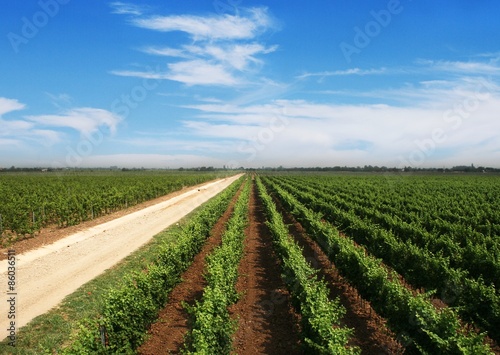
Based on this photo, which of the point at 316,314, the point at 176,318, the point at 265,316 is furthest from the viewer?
the point at 265,316

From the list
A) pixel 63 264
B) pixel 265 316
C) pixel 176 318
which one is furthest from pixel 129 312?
pixel 63 264

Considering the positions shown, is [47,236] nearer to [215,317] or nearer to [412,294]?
[215,317]

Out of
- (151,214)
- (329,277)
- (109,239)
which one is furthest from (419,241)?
(151,214)

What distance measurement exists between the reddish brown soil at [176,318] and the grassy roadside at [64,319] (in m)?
1.62

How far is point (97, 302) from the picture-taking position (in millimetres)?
10141

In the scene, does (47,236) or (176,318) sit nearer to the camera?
(176,318)

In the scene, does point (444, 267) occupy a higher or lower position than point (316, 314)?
higher

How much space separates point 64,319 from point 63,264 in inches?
228

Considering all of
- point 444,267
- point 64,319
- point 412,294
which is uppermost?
point 444,267

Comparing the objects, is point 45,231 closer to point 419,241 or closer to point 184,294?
point 184,294

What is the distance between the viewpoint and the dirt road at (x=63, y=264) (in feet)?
32.6

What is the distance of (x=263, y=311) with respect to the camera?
33.3ft

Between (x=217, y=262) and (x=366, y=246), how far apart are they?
29.4 feet

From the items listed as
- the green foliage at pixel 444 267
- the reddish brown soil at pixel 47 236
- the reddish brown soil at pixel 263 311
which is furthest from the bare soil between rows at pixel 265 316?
the reddish brown soil at pixel 47 236
